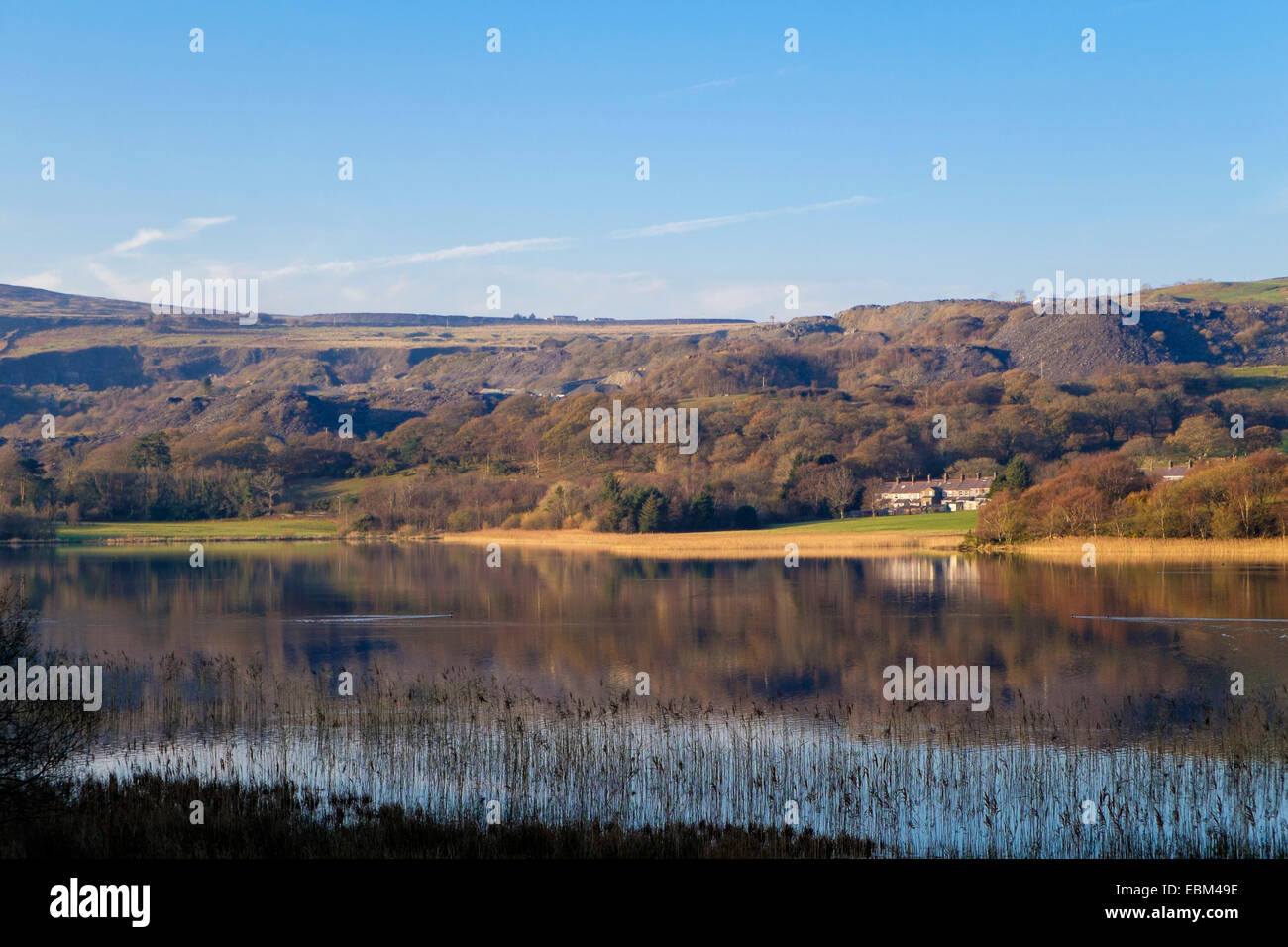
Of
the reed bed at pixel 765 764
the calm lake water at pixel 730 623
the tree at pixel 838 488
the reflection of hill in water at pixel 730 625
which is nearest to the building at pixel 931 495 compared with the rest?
the tree at pixel 838 488

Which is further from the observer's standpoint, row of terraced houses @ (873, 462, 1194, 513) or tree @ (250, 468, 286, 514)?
tree @ (250, 468, 286, 514)

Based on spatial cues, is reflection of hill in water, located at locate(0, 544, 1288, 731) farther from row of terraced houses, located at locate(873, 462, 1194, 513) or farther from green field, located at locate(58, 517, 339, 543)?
row of terraced houses, located at locate(873, 462, 1194, 513)

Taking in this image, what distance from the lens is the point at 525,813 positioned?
14.2 meters

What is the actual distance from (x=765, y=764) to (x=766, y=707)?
203 inches

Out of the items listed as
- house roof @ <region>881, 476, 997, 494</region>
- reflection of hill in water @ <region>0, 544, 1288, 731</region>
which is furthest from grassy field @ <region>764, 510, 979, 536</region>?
reflection of hill in water @ <region>0, 544, 1288, 731</region>

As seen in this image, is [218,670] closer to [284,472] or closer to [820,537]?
[820,537]

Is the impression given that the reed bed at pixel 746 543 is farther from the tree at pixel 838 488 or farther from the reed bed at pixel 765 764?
the reed bed at pixel 765 764

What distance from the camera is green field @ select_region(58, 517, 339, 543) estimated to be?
11250cm

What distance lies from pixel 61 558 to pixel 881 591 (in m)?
59.6

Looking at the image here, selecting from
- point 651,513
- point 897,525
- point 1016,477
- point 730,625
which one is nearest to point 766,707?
point 730,625

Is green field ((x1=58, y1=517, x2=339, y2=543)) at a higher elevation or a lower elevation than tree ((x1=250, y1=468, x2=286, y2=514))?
lower

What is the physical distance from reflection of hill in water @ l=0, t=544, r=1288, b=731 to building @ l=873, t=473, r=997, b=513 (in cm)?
5152

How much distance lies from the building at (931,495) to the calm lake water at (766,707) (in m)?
65.8

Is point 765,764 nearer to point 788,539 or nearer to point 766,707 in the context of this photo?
point 766,707
